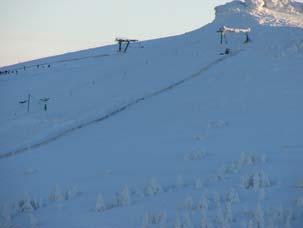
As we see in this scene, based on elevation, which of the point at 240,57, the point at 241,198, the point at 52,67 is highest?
the point at 241,198

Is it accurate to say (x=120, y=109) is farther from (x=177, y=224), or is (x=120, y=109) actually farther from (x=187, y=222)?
(x=177, y=224)

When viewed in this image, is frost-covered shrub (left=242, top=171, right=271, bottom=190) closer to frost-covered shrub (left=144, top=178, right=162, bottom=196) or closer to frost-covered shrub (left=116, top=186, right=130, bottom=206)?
frost-covered shrub (left=144, top=178, right=162, bottom=196)

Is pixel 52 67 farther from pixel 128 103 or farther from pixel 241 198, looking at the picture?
pixel 241 198

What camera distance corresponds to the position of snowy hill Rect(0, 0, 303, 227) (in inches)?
416

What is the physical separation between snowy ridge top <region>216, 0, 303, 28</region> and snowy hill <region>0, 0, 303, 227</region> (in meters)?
0.28

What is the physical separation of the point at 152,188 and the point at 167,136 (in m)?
8.38

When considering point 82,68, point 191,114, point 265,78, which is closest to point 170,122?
point 191,114

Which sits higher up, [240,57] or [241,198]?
[241,198]

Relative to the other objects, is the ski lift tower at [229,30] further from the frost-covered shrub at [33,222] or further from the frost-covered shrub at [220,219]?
the frost-covered shrub at [220,219]

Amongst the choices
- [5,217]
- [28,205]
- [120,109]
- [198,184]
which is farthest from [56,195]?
[120,109]

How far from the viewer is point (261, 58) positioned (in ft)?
115

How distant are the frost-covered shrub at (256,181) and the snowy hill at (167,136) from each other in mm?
33

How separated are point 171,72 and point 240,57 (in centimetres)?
387

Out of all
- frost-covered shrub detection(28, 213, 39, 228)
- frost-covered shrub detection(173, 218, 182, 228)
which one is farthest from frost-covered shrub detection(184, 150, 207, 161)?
frost-covered shrub detection(173, 218, 182, 228)
